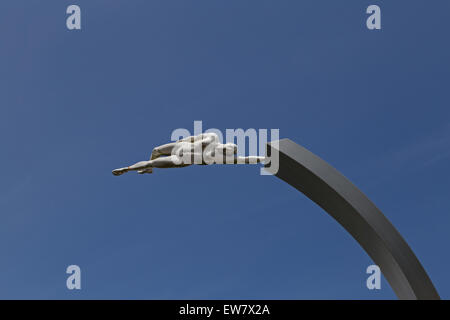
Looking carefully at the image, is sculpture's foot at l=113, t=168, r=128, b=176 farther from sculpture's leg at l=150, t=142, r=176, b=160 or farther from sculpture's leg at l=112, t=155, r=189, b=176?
sculpture's leg at l=150, t=142, r=176, b=160

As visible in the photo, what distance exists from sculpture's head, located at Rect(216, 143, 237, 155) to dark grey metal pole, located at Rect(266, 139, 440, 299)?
67cm

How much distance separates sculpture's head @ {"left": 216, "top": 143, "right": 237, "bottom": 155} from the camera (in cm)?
977

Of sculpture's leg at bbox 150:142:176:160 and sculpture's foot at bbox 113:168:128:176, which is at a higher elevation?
sculpture's leg at bbox 150:142:176:160

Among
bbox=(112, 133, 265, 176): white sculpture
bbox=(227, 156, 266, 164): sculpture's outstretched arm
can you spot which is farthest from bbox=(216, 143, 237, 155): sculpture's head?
bbox=(227, 156, 266, 164): sculpture's outstretched arm

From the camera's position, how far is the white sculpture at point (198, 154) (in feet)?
32.0

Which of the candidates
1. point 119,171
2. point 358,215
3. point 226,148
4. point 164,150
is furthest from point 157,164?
point 358,215

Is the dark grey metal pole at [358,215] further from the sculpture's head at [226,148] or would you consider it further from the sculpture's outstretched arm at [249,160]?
the sculpture's head at [226,148]

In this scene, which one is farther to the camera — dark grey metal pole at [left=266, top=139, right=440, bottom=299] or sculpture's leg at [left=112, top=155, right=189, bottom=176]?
sculpture's leg at [left=112, top=155, right=189, bottom=176]

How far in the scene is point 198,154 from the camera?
32.0ft

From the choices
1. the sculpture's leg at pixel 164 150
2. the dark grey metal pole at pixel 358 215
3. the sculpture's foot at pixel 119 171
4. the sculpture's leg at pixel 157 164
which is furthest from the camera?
the sculpture's foot at pixel 119 171

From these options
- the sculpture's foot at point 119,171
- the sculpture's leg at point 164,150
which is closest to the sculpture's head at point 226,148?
the sculpture's leg at point 164,150

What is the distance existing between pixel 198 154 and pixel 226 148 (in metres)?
0.54

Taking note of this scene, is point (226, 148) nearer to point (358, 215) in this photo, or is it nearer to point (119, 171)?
point (119, 171)
